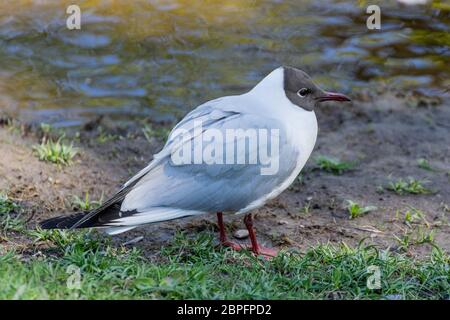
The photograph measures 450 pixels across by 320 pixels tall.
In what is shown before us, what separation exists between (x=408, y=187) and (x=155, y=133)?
2281 mm

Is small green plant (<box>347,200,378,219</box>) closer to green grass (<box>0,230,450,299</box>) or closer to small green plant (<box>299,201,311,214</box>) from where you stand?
small green plant (<box>299,201,311,214</box>)

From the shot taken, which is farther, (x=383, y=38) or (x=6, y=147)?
(x=383, y=38)

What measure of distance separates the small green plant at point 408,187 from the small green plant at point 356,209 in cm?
38

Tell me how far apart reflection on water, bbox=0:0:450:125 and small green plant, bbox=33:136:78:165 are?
114 cm

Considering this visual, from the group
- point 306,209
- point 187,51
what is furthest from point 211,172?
point 187,51

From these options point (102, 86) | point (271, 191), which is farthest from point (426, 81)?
point (271, 191)

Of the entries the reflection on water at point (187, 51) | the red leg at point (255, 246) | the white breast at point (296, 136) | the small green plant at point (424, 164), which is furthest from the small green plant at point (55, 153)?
the small green plant at point (424, 164)

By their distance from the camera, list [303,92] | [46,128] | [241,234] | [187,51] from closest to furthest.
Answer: [303,92] < [241,234] < [46,128] < [187,51]

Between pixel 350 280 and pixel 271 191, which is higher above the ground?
pixel 271 191

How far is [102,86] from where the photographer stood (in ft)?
25.9

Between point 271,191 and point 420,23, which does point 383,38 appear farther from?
point 271,191

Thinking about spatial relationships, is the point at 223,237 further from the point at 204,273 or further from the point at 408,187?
the point at 408,187

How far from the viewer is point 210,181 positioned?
4.71 metres

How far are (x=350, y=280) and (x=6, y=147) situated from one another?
10.2ft
